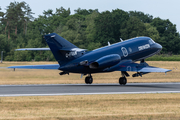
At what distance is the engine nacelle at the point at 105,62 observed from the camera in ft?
123

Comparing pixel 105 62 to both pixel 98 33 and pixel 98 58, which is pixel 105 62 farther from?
pixel 98 33

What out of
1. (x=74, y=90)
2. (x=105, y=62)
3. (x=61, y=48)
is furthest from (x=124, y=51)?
(x=74, y=90)

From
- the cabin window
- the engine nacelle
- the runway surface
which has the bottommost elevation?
the runway surface

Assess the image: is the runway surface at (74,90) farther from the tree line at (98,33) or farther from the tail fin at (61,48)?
the tree line at (98,33)

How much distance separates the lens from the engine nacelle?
37625 millimetres

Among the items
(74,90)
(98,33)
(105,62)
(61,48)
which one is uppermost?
(98,33)

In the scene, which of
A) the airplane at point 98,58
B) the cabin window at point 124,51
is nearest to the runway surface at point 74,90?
the airplane at point 98,58

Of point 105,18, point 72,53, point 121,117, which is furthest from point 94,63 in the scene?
point 105,18

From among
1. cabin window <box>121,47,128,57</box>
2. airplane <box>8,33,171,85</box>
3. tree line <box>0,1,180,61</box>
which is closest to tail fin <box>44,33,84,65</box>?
airplane <box>8,33,171,85</box>

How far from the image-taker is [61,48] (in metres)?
36.1

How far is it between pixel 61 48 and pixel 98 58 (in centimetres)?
462

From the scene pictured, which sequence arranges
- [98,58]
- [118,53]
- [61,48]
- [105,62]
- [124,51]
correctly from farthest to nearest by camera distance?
1. [124,51]
2. [118,53]
3. [98,58]
4. [105,62]
5. [61,48]

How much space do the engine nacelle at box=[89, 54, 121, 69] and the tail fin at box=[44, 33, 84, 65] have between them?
7.85 feet

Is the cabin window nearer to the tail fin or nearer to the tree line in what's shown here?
the tail fin
